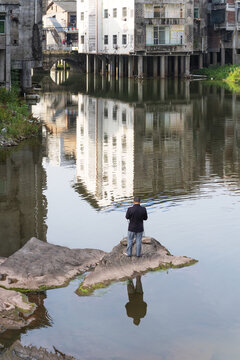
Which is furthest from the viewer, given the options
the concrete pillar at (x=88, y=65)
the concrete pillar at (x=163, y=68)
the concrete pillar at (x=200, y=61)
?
the concrete pillar at (x=88, y=65)

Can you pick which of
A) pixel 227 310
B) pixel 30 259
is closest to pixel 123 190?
pixel 30 259

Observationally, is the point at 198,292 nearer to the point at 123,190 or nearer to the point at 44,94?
the point at 123,190

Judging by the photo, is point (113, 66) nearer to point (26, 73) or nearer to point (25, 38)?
point (26, 73)

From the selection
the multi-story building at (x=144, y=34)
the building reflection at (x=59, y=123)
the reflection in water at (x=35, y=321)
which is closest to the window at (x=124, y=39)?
the multi-story building at (x=144, y=34)

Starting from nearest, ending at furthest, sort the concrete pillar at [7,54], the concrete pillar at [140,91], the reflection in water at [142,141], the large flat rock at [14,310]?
the large flat rock at [14,310] → the reflection in water at [142,141] → the concrete pillar at [7,54] → the concrete pillar at [140,91]

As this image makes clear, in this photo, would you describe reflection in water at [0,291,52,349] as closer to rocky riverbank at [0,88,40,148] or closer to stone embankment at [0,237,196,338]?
stone embankment at [0,237,196,338]

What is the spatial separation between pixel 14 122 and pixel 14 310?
69.1 feet

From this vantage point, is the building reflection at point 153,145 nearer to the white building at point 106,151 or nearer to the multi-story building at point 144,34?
the white building at point 106,151

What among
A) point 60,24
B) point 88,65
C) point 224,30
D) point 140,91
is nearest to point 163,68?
point 224,30

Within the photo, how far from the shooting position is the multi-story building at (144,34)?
7700cm

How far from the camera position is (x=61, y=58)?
90.1 m

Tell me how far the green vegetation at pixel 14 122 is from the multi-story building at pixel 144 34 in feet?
127

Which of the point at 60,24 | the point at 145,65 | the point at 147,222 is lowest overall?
the point at 147,222

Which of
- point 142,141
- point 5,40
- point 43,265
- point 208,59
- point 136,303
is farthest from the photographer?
point 208,59
